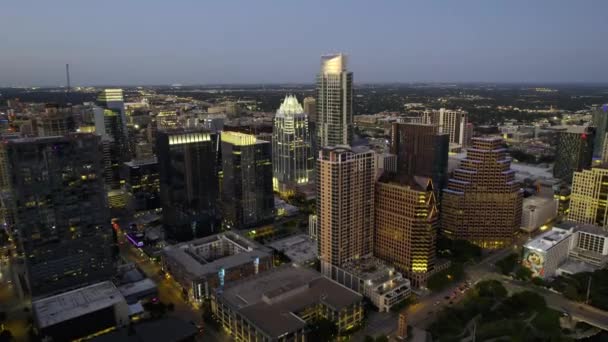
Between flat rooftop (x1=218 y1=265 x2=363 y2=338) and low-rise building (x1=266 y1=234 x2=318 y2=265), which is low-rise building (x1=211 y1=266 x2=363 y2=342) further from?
low-rise building (x1=266 y1=234 x2=318 y2=265)

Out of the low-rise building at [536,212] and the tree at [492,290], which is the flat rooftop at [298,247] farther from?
the low-rise building at [536,212]

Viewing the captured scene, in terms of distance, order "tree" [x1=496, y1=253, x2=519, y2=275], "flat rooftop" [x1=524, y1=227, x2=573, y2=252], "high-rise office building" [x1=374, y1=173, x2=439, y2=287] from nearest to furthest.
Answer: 1. "high-rise office building" [x1=374, y1=173, x2=439, y2=287]
2. "flat rooftop" [x1=524, y1=227, x2=573, y2=252]
3. "tree" [x1=496, y1=253, x2=519, y2=275]

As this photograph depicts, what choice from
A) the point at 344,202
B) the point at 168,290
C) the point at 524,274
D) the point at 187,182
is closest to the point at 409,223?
the point at 344,202

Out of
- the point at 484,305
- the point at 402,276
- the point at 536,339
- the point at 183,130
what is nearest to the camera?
the point at 536,339

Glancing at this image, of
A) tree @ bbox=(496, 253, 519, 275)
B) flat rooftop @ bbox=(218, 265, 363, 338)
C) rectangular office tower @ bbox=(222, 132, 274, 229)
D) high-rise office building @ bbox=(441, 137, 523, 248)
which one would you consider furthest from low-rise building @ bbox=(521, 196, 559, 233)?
rectangular office tower @ bbox=(222, 132, 274, 229)

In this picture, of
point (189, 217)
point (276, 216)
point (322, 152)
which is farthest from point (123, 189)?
point (322, 152)

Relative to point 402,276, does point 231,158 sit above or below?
above

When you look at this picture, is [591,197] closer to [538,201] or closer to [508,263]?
[538,201]

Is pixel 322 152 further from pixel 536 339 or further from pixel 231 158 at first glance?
pixel 536 339
